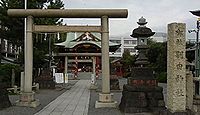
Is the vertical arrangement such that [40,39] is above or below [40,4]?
below

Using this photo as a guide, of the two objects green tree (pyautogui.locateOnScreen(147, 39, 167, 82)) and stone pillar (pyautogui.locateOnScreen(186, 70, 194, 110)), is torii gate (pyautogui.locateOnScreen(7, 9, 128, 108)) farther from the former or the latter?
green tree (pyautogui.locateOnScreen(147, 39, 167, 82))

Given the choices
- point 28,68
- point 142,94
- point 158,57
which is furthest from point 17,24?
point 158,57

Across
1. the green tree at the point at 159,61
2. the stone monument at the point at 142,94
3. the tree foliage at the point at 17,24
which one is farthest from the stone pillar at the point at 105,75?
the green tree at the point at 159,61

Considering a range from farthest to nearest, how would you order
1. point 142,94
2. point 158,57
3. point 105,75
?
point 158,57
point 105,75
point 142,94

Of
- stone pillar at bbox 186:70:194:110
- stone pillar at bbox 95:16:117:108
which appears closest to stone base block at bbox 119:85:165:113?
stone pillar at bbox 95:16:117:108

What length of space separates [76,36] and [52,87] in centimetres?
971

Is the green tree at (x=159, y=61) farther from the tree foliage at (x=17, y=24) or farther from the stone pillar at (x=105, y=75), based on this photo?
the stone pillar at (x=105, y=75)

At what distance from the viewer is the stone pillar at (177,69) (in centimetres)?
1034

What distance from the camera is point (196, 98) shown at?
12.8 m

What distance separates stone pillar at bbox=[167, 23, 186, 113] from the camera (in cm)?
1034

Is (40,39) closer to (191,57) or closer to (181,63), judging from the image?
(191,57)

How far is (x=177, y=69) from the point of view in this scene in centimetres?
1044

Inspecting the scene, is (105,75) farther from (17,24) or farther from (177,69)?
(17,24)

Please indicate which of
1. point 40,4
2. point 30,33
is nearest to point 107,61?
point 30,33
